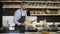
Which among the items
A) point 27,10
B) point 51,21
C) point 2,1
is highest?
point 2,1

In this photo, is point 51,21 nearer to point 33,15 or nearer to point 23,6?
point 33,15

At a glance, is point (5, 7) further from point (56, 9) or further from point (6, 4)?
point (56, 9)

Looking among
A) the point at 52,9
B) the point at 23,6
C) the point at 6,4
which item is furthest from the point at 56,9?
the point at 6,4

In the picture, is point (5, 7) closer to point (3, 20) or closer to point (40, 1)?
point (3, 20)

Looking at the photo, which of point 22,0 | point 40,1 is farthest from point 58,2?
point 22,0

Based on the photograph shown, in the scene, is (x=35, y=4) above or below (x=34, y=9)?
above

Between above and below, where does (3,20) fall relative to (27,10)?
below

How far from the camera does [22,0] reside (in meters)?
3.86

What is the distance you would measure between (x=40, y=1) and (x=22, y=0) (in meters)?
0.49

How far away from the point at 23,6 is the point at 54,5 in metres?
0.87

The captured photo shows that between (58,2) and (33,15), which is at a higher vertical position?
(58,2)

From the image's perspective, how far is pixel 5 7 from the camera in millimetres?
3893

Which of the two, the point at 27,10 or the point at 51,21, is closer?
the point at 27,10

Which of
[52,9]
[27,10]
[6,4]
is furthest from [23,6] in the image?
[52,9]
